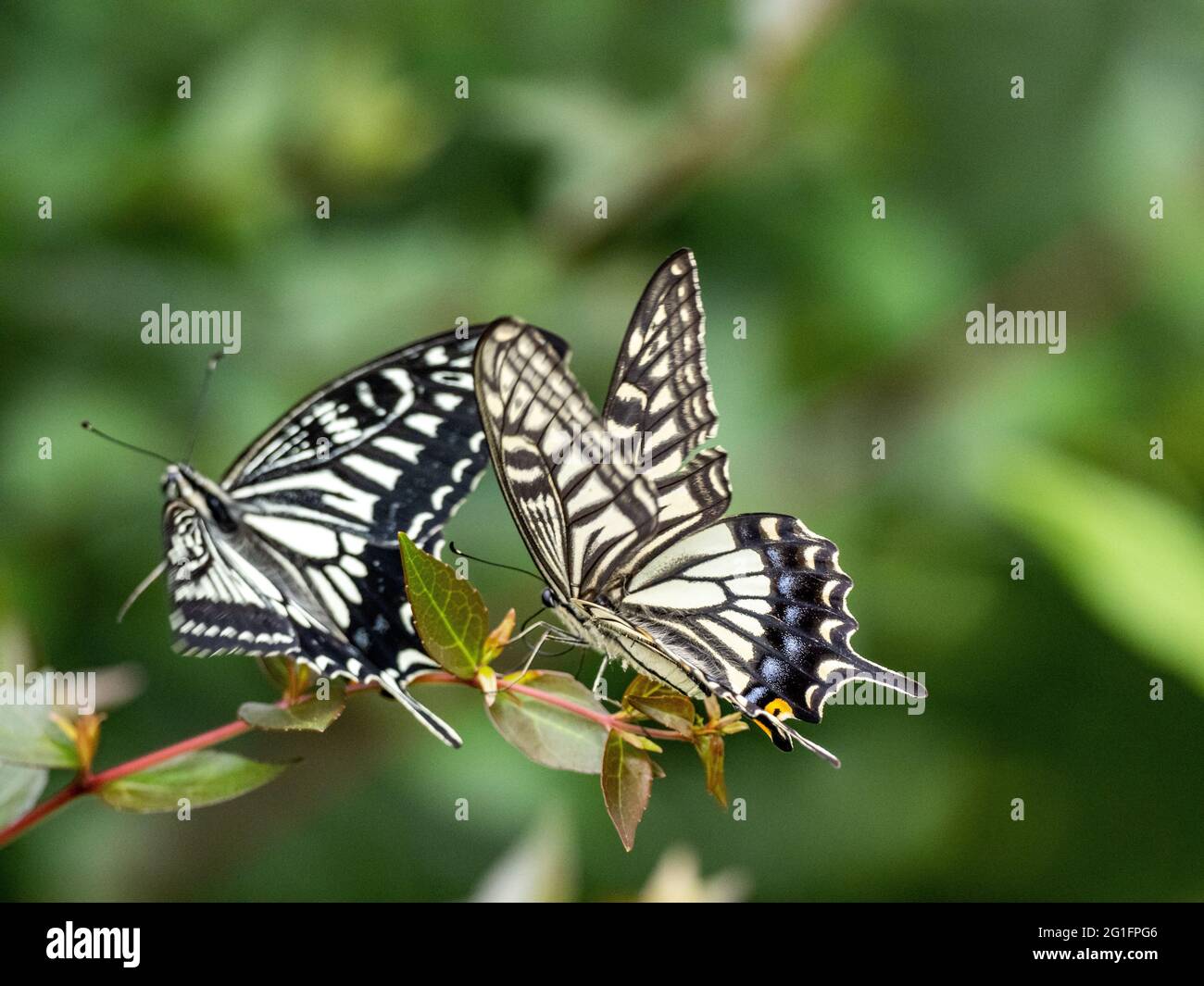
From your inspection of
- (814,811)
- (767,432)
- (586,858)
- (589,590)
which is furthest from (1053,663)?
(589,590)

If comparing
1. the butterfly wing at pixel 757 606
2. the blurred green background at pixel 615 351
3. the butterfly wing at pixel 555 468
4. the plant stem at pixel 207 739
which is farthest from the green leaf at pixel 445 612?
the blurred green background at pixel 615 351

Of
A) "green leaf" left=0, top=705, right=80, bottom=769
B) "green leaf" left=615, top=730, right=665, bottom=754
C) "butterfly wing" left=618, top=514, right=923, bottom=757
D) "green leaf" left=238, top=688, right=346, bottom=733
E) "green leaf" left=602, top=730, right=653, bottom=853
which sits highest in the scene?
"butterfly wing" left=618, top=514, right=923, bottom=757

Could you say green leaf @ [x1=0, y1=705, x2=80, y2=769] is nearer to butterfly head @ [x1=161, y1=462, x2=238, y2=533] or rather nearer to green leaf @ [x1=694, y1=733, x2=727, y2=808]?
butterfly head @ [x1=161, y1=462, x2=238, y2=533]

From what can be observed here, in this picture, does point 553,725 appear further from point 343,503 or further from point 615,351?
point 615,351

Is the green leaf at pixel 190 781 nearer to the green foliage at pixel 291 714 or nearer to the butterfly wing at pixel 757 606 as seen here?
the green foliage at pixel 291 714

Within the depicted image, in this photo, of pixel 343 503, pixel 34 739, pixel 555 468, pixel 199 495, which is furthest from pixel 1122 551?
pixel 34 739

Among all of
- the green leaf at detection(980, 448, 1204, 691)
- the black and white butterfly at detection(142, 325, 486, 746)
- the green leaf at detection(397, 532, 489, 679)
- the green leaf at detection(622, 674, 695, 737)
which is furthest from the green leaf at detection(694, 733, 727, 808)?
the green leaf at detection(980, 448, 1204, 691)

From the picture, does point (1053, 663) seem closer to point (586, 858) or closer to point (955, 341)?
point (955, 341)
